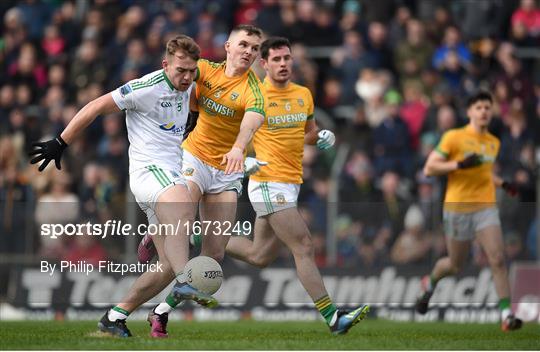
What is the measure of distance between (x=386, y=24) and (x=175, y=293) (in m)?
11.3

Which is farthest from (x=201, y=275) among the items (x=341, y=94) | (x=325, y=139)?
(x=341, y=94)

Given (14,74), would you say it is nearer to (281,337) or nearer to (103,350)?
(281,337)

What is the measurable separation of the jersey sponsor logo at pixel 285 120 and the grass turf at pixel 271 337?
6.62 feet

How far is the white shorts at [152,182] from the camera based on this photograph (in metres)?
11.7

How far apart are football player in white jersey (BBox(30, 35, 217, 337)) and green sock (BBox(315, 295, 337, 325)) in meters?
1.62

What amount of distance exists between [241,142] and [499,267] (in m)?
4.29

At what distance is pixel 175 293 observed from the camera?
11375 millimetres

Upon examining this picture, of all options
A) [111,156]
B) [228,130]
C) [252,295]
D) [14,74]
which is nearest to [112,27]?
[14,74]

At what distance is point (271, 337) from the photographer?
12859 mm

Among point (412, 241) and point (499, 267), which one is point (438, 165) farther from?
point (412, 241)

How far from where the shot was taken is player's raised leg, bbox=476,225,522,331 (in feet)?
48.2

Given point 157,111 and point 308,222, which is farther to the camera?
point 308,222

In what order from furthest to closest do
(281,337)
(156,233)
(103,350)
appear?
1. (281,337)
2. (156,233)
3. (103,350)

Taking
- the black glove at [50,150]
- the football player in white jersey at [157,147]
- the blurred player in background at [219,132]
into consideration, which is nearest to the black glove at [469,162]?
the blurred player in background at [219,132]
